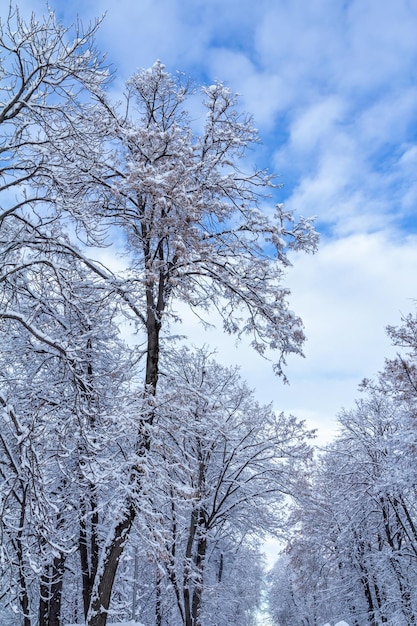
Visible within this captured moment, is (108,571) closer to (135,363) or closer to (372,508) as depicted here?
(135,363)

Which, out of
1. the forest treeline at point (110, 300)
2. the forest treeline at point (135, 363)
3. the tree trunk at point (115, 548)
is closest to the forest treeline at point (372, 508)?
the forest treeline at point (135, 363)

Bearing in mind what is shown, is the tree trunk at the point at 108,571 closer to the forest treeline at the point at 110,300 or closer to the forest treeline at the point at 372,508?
the forest treeline at the point at 110,300

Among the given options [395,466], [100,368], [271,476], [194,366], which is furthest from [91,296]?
[395,466]

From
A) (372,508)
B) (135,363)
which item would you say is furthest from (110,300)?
(372,508)

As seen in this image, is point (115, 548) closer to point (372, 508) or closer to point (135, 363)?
point (135, 363)

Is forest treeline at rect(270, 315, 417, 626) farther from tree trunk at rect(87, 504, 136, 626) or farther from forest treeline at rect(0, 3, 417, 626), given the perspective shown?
tree trunk at rect(87, 504, 136, 626)

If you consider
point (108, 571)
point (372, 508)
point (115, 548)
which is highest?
point (372, 508)

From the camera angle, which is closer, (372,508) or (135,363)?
(135,363)

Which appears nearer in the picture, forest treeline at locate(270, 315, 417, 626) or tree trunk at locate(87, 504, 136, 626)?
tree trunk at locate(87, 504, 136, 626)

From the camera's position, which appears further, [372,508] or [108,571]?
[372,508]

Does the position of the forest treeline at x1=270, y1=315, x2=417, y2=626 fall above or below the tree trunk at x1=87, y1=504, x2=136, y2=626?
above

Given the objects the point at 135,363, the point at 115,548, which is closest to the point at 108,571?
the point at 115,548

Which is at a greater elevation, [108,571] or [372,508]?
[372,508]

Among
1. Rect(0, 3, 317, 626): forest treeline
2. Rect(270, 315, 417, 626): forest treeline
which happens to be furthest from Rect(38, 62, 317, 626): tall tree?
Rect(270, 315, 417, 626): forest treeline
